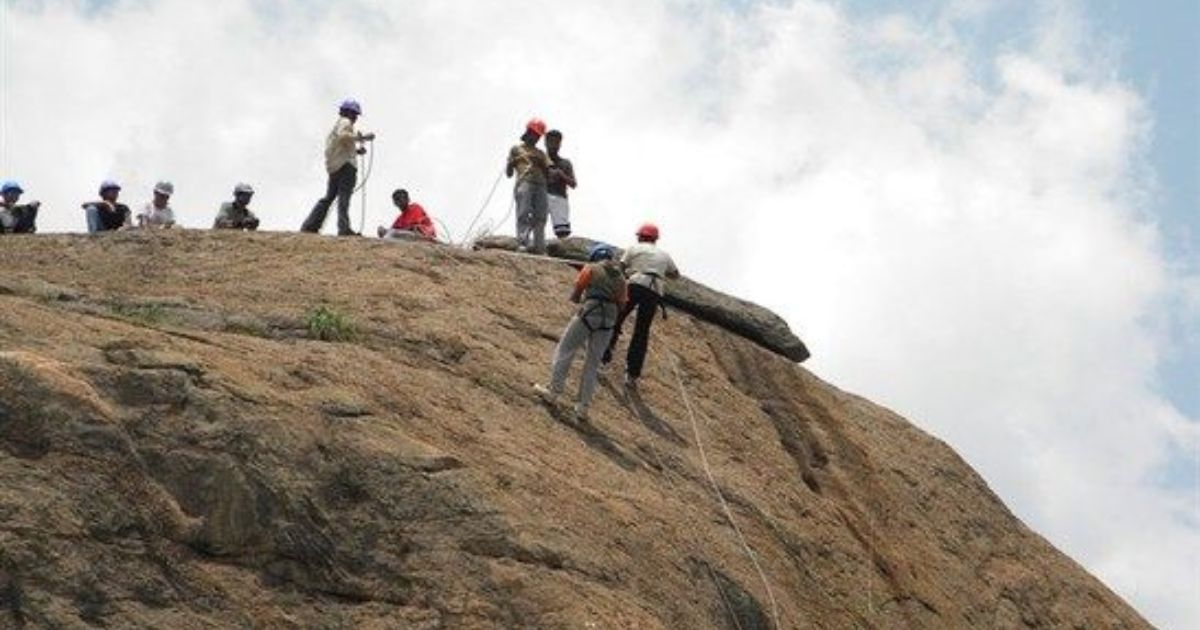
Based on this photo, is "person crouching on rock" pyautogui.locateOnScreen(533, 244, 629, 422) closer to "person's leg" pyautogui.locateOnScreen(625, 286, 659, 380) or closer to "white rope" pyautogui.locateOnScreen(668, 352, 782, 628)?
"person's leg" pyautogui.locateOnScreen(625, 286, 659, 380)

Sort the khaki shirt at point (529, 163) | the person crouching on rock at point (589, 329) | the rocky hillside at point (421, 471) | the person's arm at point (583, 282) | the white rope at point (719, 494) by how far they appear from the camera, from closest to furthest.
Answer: the rocky hillside at point (421, 471) < the white rope at point (719, 494) < the person crouching on rock at point (589, 329) < the person's arm at point (583, 282) < the khaki shirt at point (529, 163)

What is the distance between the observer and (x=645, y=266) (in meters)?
23.3

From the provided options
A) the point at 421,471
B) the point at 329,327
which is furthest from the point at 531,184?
the point at 421,471

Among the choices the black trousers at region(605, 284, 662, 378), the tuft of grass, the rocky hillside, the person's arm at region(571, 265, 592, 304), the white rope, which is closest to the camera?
the rocky hillside

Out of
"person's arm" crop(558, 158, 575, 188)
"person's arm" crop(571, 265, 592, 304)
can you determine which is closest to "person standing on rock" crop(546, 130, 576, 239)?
"person's arm" crop(558, 158, 575, 188)

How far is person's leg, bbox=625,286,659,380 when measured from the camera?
23.1 m

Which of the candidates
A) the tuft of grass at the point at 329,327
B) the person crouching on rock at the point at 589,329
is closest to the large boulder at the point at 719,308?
the person crouching on rock at the point at 589,329

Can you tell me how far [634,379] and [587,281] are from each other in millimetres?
2387

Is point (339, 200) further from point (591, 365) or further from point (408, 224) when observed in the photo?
point (591, 365)

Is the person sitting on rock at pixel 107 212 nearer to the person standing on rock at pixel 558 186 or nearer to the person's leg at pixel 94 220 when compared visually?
the person's leg at pixel 94 220

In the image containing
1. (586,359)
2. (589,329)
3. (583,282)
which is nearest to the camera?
(586,359)

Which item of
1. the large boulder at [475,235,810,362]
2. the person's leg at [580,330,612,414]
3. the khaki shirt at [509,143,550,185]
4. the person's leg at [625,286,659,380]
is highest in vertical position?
the khaki shirt at [509,143,550,185]

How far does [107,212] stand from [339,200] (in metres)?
3.32

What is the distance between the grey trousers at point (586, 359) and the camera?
820 inches
